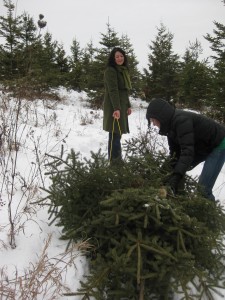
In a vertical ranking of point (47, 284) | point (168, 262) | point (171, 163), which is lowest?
point (47, 284)

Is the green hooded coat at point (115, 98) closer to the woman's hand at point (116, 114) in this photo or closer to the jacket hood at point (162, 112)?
the woman's hand at point (116, 114)

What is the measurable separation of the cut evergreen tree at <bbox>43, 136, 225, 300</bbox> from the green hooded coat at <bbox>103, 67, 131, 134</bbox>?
1530 millimetres

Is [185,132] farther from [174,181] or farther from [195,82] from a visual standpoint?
[195,82]

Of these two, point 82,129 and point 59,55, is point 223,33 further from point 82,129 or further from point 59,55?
point 59,55

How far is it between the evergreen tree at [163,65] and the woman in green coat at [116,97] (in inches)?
418

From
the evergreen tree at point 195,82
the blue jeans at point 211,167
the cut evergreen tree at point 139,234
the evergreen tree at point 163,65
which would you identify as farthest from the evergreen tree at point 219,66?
the cut evergreen tree at point 139,234

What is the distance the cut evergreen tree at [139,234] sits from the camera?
7.52 feet

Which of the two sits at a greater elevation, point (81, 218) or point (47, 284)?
point (81, 218)

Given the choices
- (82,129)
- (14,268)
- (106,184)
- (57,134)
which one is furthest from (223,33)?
(14,268)

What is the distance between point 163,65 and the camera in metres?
15.0

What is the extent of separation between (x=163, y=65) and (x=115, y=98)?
37.4ft

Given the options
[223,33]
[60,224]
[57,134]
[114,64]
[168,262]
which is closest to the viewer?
[168,262]

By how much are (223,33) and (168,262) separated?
1019 cm

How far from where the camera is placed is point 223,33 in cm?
1062
